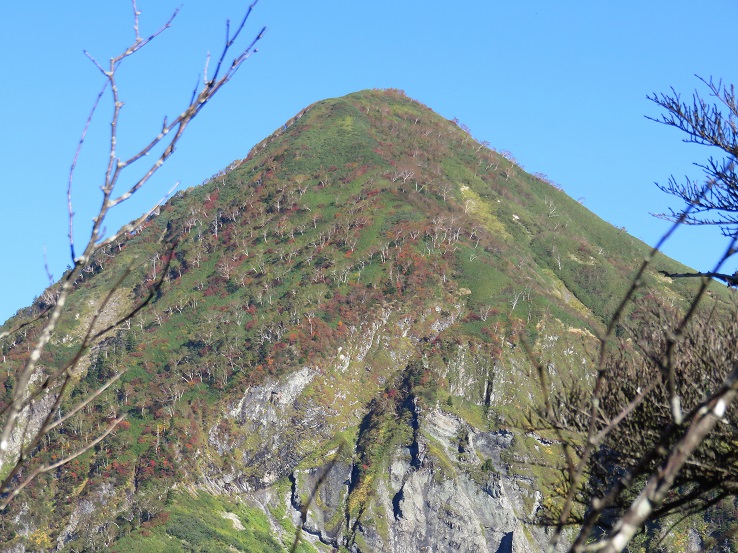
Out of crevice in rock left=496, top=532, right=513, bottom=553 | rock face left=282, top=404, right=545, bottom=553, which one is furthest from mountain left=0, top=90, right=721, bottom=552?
crevice in rock left=496, top=532, right=513, bottom=553

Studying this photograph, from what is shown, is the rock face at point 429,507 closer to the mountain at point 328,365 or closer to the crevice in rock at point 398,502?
the crevice in rock at point 398,502

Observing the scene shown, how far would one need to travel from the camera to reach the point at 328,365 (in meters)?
112

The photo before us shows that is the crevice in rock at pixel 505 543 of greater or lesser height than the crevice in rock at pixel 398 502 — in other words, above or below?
below

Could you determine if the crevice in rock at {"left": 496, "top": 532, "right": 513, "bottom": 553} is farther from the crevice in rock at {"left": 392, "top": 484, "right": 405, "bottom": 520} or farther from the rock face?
the crevice in rock at {"left": 392, "top": 484, "right": 405, "bottom": 520}

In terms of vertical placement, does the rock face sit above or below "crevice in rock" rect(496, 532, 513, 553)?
above

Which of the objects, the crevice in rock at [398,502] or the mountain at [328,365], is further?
the crevice in rock at [398,502]

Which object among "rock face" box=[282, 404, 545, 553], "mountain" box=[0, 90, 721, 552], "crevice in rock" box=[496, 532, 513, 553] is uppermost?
"mountain" box=[0, 90, 721, 552]

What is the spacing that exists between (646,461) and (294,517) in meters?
98.5

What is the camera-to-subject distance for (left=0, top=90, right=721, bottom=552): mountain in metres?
95.6

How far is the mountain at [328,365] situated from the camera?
9562cm

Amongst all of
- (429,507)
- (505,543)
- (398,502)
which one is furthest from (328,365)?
(505,543)

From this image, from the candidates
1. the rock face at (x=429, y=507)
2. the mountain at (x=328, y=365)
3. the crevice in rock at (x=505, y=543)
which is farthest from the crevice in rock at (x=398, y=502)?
the crevice in rock at (x=505, y=543)

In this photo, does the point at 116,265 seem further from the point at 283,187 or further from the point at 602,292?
the point at 602,292

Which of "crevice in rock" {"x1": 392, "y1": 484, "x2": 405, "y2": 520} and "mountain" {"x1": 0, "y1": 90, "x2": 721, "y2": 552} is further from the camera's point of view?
"crevice in rock" {"x1": 392, "y1": 484, "x2": 405, "y2": 520}
